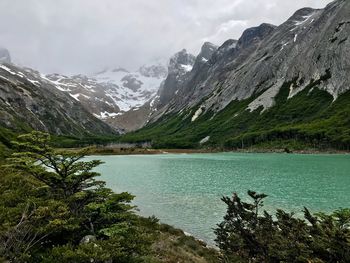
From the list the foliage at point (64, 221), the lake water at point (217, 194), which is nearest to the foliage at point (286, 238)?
the foliage at point (64, 221)

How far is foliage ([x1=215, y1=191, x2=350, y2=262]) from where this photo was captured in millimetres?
14938

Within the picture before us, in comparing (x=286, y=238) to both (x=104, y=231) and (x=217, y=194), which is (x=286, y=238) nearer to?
(x=104, y=231)

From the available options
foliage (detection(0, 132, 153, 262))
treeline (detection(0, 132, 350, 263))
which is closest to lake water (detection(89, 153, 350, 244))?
treeline (detection(0, 132, 350, 263))

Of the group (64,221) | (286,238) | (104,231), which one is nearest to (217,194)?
(286,238)

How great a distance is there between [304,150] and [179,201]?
133 metres

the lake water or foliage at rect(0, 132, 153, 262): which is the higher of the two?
foliage at rect(0, 132, 153, 262)

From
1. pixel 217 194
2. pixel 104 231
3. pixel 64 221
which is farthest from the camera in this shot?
pixel 217 194

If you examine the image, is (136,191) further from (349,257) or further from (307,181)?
(349,257)

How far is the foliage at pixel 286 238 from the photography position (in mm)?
14938

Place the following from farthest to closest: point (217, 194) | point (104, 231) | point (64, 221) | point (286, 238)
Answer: point (217, 194) → point (104, 231) → point (286, 238) → point (64, 221)

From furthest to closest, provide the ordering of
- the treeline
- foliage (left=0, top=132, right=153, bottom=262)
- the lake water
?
the lake water, the treeline, foliage (left=0, top=132, right=153, bottom=262)

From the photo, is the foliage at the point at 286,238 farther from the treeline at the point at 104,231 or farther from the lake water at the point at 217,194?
the lake water at the point at 217,194

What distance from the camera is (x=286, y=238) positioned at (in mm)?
17828

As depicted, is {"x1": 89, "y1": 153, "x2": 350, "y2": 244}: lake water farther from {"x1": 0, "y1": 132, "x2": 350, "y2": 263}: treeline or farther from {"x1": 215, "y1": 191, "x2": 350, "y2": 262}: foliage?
{"x1": 0, "y1": 132, "x2": 350, "y2": 263}: treeline
